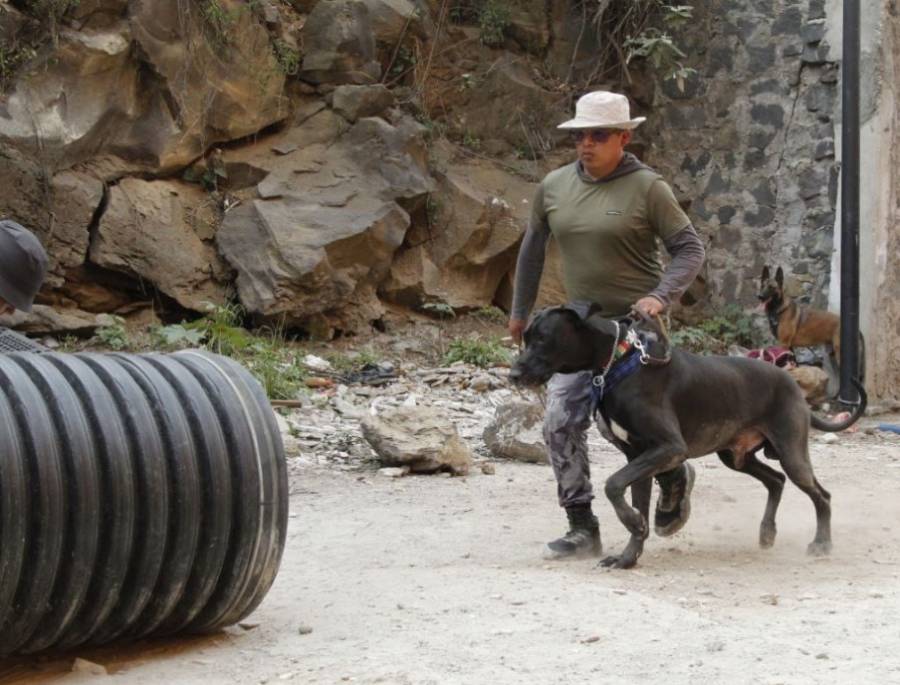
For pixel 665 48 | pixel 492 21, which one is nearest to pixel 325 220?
pixel 492 21

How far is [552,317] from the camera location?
586 centimetres

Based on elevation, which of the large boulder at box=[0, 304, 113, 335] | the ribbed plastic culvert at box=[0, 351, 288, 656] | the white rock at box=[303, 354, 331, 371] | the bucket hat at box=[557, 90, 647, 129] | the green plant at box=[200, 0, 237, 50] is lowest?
the white rock at box=[303, 354, 331, 371]

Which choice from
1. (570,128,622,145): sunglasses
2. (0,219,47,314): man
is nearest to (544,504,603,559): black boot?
(570,128,622,145): sunglasses

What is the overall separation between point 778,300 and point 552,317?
7.91m

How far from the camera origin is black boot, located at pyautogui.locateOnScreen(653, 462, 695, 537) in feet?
21.1

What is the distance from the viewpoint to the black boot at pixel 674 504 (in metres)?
6.42

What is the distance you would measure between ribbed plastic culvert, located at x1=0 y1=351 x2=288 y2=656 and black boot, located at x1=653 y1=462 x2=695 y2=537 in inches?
96.3

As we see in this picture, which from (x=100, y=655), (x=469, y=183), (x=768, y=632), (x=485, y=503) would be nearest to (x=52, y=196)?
(x=469, y=183)

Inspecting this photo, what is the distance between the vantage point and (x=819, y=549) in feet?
21.6

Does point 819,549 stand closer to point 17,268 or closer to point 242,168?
point 17,268

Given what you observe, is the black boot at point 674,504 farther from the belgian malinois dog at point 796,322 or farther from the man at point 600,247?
the belgian malinois dog at point 796,322

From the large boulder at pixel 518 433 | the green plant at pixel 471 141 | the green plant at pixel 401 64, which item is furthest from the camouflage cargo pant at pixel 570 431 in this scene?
the green plant at pixel 471 141

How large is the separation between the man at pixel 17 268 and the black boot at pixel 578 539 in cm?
272

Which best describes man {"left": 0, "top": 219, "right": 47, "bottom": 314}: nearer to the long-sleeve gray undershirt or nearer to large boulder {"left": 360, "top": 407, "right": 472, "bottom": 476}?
the long-sleeve gray undershirt
